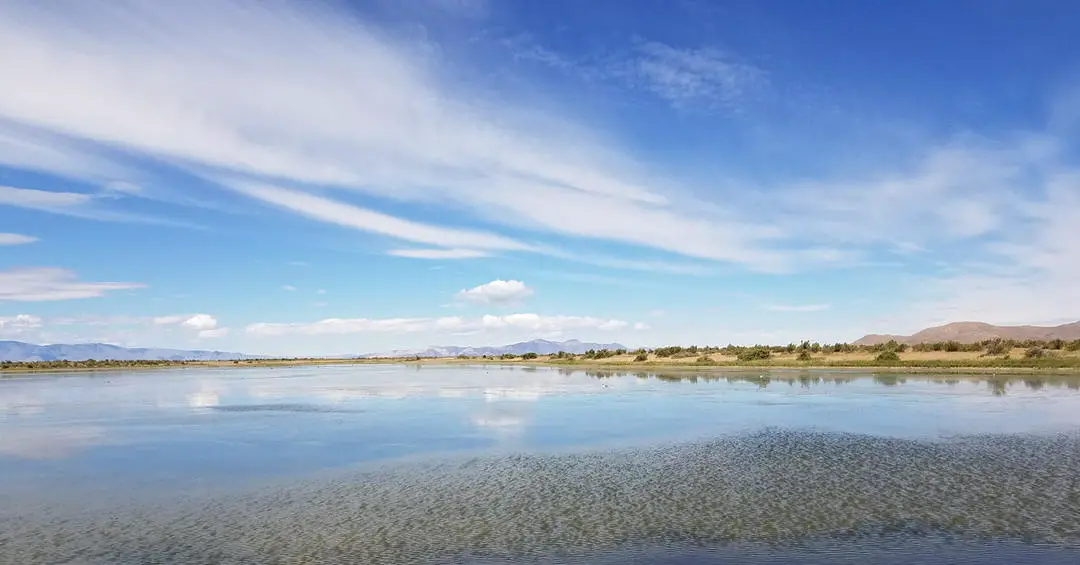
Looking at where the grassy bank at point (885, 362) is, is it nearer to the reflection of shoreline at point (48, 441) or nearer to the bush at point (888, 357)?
the bush at point (888, 357)

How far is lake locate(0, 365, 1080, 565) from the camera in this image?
12070 mm

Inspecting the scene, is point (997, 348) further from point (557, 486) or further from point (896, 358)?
point (557, 486)

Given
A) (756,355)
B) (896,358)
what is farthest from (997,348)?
(756,355)

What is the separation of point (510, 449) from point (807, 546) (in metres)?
12.2

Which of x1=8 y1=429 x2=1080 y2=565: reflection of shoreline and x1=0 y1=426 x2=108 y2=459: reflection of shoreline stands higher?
x1=0 y1=426 x2=108 y2=459: reflection of shoreline

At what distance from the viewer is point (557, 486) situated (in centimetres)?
1686

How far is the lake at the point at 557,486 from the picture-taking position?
12070 mm

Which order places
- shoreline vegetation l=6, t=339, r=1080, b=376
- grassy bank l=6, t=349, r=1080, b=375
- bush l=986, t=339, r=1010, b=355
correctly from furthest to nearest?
bush l=986, t=339, r=1010, b=355
shoreline vegetation l=6, t=339, r=1080, b=376
grassy bank l=6, t=349, r=1080, b=375

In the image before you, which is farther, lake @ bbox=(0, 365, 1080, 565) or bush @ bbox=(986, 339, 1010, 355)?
bush @ bbox=(986, 339, 1010, 355)

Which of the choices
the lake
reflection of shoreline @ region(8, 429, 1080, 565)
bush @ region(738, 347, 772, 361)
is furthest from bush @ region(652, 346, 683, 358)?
reflection of shoreline @ region(8, 429, 1080, 565)

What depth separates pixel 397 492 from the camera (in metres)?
16.5

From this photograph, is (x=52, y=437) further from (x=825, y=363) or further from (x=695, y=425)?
(x=825, y=363)

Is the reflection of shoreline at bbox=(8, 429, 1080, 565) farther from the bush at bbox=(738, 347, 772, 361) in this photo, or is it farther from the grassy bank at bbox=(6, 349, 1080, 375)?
Answer: the bush at bbox=(738, 347, 772, 361)

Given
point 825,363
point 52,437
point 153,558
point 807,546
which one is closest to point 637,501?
point 807,546
